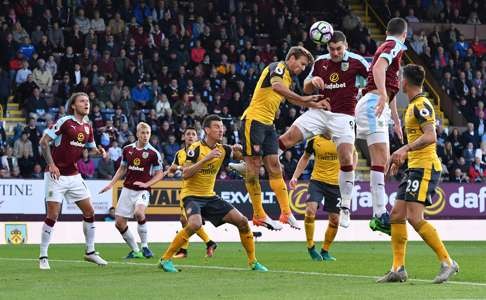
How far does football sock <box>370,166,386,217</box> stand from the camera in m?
15.5

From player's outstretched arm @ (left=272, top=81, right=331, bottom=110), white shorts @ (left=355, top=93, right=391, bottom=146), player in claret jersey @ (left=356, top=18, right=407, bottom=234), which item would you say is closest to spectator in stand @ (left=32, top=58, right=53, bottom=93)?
player's outstretched arm @ (left=272, top=81, right=331, bottom=110)

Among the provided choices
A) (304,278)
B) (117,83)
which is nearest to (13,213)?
(117,83)

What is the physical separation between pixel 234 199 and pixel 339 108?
14.9 meters

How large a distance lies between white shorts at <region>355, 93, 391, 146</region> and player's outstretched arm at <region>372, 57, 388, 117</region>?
0.69 meters

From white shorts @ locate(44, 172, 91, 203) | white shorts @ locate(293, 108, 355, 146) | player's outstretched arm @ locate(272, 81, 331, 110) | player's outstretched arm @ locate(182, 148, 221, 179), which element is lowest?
white shorts @ locate(44, 172, 91, 203)

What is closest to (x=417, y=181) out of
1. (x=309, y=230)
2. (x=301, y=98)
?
(x=301, y=98)

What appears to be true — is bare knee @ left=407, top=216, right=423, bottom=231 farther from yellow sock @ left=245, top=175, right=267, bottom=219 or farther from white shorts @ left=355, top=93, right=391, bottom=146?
yellow sock @ left=245, top=175, right=267, bottom=219

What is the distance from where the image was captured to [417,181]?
43.9 ft

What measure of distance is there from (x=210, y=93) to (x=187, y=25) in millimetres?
3423

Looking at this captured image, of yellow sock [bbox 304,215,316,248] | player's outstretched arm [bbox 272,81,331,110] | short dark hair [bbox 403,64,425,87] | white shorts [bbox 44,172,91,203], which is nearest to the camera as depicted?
short dark hair [bbox 403,64,425,87]

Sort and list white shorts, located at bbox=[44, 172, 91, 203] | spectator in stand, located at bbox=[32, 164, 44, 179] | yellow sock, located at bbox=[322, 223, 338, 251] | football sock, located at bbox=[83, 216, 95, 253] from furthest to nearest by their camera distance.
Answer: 1. spectator in stand, located at bbox=[32, 164, 44, 179]
2. yellow sock, located at bbox=[322, 223, 338, 251]
3. football sock, located at bbox=[83, 216, 95, 253]
4. white shorts, located at bbox=[44, 172, 91, 203]

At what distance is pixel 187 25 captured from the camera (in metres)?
37.8

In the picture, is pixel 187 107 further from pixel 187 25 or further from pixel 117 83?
pixel 187 25

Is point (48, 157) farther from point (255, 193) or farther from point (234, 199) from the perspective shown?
point (234, 199)
